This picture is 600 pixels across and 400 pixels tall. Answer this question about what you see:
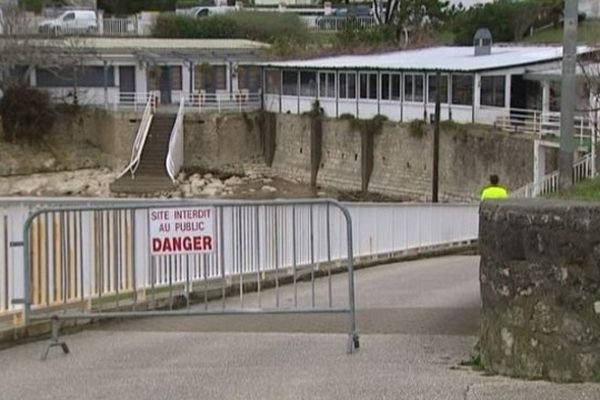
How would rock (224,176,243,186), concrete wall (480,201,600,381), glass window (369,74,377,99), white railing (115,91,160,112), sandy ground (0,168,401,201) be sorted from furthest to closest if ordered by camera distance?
white railing (115,91,160,112)
rock (224,176,243,186)
sandy ground (0,168,401,201)
glass window (369,74,377,99)
concrete wall (480,201,600,381)

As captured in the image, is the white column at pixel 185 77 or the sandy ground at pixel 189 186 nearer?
the sandy ground at pixel 189 186

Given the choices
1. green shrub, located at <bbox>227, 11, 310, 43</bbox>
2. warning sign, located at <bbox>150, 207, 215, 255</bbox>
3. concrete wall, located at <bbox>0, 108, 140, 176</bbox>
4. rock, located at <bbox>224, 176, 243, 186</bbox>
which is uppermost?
green shrub, located at <bbox>227, 11, 310, 43</bbox>

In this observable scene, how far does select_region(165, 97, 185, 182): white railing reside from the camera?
5588cm

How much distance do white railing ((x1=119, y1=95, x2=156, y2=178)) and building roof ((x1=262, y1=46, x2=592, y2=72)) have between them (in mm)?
6709

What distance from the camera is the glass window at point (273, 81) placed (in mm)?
61531

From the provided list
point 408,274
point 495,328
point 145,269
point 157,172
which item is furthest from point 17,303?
point 157,172

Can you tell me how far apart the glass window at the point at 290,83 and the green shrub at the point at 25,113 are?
1202 centimetres

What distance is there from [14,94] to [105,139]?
16.6 feet

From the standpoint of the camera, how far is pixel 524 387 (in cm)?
827

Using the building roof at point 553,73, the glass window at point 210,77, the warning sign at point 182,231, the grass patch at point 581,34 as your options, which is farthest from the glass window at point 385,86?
the warning sign at point 182,231

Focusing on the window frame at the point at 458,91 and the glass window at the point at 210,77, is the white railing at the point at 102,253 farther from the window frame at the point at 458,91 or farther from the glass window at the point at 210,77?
the glass window at the point at 210,77

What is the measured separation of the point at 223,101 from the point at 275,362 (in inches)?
2092

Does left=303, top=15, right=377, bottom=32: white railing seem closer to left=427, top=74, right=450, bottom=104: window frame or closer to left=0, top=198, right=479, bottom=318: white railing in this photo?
left=427, top=74, right=450, bottom=104: window frame

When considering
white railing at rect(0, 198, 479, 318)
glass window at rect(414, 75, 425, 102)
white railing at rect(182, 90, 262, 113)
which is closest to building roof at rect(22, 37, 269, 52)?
white railing at rect(182, 90, 262, 113)
